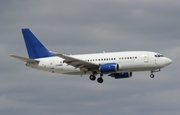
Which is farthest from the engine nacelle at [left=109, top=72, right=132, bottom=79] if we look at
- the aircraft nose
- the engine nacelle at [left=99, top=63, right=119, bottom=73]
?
the aircraft nose

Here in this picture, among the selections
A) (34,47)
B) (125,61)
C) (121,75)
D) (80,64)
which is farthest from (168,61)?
(34,47)

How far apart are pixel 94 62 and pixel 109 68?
4126 millimetres

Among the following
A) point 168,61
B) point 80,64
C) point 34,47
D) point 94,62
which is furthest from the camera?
point 34,47

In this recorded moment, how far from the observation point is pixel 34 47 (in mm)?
111500

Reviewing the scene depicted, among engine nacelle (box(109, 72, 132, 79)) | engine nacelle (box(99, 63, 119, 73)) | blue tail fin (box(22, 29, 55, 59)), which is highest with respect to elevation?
blue tail fin (box(22, 29, 55, 59))

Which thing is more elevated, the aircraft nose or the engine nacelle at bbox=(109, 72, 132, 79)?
the aircraft nose

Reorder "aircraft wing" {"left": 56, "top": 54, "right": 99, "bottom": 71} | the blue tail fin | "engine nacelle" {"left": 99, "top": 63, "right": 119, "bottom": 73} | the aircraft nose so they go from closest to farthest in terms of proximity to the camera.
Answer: "engine nacelle" {"left": 99, "top": 63, "right": 119, "bottom": 73} < "aircraft wing" {"left": 56, "top": 54, "right": 99, "bottom": 71} < the aircraft nose < the blue tail fin

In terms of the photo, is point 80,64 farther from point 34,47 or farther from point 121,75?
point 34,47

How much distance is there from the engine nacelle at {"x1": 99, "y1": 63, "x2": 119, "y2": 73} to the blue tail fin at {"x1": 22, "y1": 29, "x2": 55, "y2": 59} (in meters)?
11.7

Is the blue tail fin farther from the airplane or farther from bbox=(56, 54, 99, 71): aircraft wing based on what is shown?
bbox=(56, 54, 99, 71): aircraft wing

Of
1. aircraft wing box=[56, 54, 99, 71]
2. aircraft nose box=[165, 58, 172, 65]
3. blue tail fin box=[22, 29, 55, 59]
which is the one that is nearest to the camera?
aircraft wing box=[56, 54, 99, 71]

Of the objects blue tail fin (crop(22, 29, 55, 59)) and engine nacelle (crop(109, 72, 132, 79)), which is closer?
engine nacelle (crop(109, 72, 132, 79))

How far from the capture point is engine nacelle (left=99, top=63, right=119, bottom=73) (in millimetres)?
101250

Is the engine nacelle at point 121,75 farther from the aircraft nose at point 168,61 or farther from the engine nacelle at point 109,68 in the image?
the aircraft nose at point 168,61
